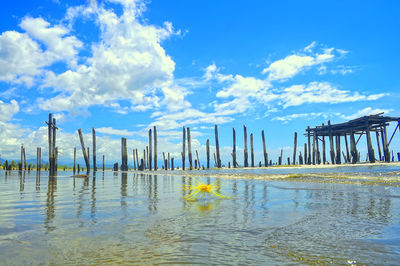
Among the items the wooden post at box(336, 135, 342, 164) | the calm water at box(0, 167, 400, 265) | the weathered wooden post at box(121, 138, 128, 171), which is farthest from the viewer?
Answer: the weathered wooden post at box(121, 138, 128, 171)

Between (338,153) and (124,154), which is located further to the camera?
(124,154)

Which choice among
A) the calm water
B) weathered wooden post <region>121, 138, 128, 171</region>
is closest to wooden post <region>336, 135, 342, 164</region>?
weathered wooden post <region>121, 138, 128, 171</region>

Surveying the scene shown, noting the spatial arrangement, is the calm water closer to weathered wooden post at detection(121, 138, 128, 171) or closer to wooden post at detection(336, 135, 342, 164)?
wooden post at detection(336, 135, 342, 164)

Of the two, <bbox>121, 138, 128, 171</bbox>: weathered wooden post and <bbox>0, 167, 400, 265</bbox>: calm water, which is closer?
<bbox>0, 167, 400, 265</bbox>: calm water

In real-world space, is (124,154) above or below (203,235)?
above

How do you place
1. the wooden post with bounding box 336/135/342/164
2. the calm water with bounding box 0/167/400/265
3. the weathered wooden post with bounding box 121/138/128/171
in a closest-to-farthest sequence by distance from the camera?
the calm water with bounding box 0/167/400/265 < the wooden post with bounding box 336/135/342/164 < the weathered wooden post with bounding box 121/138/128/171

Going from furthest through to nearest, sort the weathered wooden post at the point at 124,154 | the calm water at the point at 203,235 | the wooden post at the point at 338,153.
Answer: the weathered wooden post at the point at 124,154 → the wooden post at the point at 338,153 → the calm water at the point at 203,235

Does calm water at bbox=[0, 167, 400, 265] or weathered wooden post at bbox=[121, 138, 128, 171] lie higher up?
weathered wooden post at bbox=[121, 138, 128, 171]

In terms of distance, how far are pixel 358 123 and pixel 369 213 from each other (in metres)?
35.4

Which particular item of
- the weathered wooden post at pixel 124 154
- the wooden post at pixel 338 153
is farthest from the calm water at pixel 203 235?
the weathered wooden post at pixel 124 154

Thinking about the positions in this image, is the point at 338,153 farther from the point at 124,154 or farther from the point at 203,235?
the point at 203,235

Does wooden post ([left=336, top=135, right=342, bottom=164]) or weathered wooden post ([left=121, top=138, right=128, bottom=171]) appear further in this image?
weathered wooden post ([left=121, top=138, right=128, bottom=171])

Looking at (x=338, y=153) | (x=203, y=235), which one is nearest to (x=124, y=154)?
(x=338, y=153)

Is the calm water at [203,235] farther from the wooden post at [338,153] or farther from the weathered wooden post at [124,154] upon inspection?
→ the weathered wooden post at [124,154]
